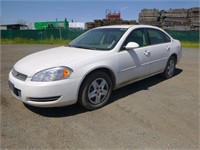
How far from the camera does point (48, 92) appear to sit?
2.78 m

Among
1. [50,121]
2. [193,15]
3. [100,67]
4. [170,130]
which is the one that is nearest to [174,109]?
[170,130]

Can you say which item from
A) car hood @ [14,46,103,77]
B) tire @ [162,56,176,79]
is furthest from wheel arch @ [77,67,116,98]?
tire @ [162,56,176,79]

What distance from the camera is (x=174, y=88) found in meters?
4.45

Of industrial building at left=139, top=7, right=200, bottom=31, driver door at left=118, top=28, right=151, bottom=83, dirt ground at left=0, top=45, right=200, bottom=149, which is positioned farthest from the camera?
industrial building at left=139, top=7, right=200, bottom=31

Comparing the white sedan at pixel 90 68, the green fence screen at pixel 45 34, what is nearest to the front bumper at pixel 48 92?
the white sedan at pixel 90 68

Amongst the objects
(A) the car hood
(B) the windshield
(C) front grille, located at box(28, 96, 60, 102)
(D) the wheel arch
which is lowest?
(C) front grille, located at box(28, 96, 60, 102)

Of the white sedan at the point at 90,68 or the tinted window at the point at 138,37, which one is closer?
the white sedan at the point at 90,68

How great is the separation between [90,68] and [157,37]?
2.46 meters

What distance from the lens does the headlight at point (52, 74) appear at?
9.19 feet

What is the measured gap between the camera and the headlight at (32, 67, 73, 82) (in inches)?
110

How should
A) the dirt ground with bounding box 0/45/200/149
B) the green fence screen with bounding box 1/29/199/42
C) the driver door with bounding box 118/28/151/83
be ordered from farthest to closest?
the green fence screen with bounding box 1/29/199/42 < the driver door with bounding box 118/28/151/83 < the dirt ground with bounding box 0/45/200/149

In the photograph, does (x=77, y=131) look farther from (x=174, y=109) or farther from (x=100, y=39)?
(x=100, y=39)

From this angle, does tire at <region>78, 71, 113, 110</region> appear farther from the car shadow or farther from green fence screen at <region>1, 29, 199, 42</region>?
green fence screen at <region>1, 29, 199, 42</region>

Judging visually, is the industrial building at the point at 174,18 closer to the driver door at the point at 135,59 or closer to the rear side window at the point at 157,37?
the rear side window at the point at 157,37
